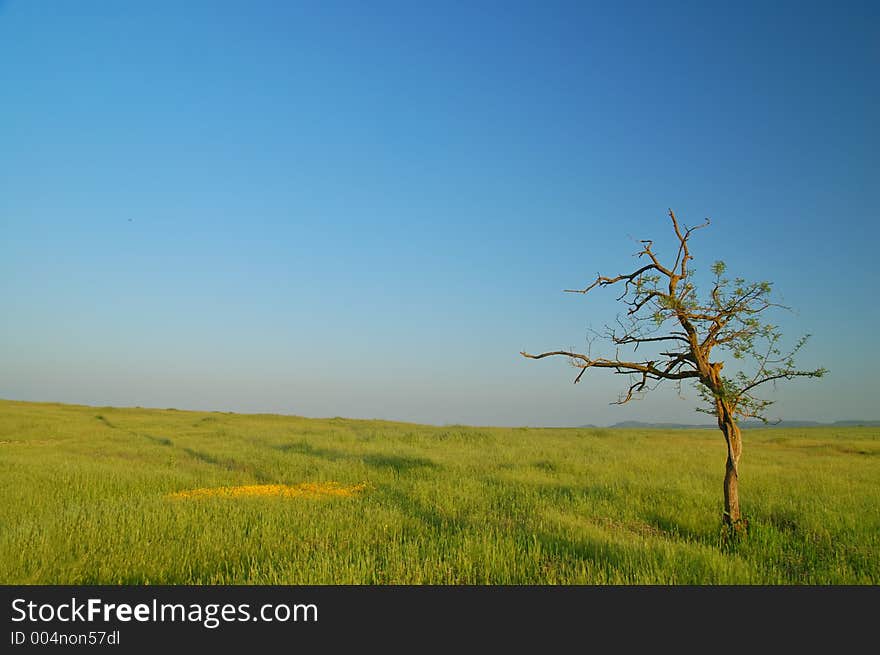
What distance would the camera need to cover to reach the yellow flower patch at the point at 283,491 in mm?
13117

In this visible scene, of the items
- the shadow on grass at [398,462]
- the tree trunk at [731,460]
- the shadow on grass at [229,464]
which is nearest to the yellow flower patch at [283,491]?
the shadow on grass at [229,464]

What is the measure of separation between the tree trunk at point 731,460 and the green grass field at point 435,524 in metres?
0.42

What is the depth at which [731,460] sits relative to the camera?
30.9 ft

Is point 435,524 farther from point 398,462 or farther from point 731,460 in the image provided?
point 398,462

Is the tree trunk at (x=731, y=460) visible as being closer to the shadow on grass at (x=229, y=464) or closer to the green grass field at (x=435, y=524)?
the green grass field at (x=435, y=524)

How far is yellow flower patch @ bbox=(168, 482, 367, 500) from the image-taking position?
13117mm

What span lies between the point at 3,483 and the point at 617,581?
53.8 ft

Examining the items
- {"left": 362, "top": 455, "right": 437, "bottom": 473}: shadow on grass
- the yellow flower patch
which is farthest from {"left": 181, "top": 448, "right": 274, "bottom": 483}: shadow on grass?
{"left": 362, "top": 455, "right": 437, "bottom": 473}: shadow on grass

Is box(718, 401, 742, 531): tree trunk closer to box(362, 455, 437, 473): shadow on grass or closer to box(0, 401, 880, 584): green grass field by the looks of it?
box(0, 401, 880, 584): green grass field

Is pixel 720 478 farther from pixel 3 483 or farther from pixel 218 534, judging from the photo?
pixel 3 483

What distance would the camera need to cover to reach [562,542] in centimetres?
875

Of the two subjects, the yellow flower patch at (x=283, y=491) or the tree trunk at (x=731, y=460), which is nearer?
the tree trunk at (x=731, y=460)

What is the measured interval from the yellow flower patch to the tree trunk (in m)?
8.52
